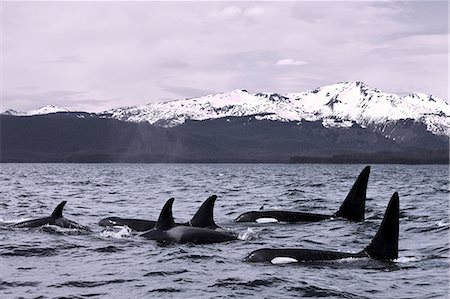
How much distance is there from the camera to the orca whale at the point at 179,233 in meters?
16.8

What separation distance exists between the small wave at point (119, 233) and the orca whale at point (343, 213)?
429 cm

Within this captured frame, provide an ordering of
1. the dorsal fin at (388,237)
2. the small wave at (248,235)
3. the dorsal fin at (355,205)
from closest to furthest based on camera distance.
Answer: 1. the dorsal fin at (388,237)
2. the small wave at (248,235)
3. the dorsal fin at (355,205)

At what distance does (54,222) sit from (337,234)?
25.2 feet

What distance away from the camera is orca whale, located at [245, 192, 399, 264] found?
13.9 metres

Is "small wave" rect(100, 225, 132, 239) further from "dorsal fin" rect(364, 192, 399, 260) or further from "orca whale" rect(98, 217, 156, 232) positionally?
"dorsal fin" rect(364, 192, 399, 260)

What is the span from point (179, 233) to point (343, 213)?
21.3ft

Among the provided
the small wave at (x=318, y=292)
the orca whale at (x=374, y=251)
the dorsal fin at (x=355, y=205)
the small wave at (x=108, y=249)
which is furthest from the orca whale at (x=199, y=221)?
the small wave at (x=318, y=292)

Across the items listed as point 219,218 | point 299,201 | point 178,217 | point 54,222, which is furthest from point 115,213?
point 299,201

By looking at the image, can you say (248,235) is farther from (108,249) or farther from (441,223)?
(441,223)

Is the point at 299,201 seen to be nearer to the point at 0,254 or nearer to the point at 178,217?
the point at 178,217

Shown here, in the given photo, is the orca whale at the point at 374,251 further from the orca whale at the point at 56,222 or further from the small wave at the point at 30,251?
the orca whale at the point at 56,222

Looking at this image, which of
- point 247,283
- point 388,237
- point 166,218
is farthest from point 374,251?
point 166,218

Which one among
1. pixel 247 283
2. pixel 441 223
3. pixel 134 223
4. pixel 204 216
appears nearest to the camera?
pixel 247 283

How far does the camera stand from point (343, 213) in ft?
70.9
